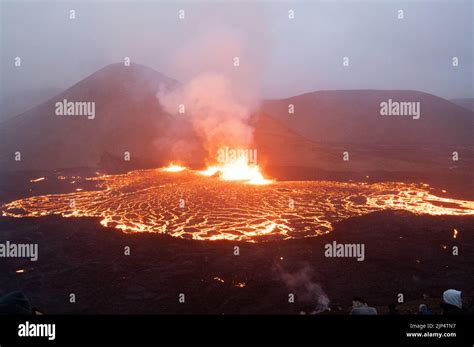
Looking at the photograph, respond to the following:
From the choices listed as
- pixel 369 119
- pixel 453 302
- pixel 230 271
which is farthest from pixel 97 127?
pixel 369 119

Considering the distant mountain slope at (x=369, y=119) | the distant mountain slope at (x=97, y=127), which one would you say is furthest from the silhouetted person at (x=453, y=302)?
the distant mountain slope at (x=369, y=119)

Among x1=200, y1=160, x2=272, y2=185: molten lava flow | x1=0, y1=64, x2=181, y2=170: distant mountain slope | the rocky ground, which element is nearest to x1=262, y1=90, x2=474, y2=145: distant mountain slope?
x1=0, y1=64, x2=181, y2=170: distant mountain slope

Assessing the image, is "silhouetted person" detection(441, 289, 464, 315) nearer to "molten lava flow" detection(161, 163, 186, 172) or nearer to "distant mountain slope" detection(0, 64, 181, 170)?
"molten lava flow" detection(161, 163, 186, 172)

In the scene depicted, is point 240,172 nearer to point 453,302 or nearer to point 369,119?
point 453,302

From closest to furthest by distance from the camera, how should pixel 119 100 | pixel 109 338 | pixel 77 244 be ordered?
pixel 109 338
pixel 77 244
pixel 119 100

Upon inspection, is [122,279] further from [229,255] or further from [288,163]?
[288,163]

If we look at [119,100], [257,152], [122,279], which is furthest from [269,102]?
[122,279]

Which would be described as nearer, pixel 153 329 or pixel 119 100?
pixel 153 329
